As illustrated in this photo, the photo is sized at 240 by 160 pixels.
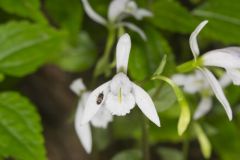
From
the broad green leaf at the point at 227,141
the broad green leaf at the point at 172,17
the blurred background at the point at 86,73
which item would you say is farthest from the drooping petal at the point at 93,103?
the broad green leaf at the point at 227,141

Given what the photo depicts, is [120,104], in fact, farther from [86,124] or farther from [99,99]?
[86,124]

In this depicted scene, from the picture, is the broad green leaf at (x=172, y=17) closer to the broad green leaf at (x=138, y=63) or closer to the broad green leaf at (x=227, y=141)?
the broad green leaf at (x=138, y=63)

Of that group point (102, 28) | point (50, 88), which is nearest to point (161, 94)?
point (102, 28)

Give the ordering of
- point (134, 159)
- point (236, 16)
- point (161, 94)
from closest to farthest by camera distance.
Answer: point (161, 94), point (236, 16), point (134, 159)

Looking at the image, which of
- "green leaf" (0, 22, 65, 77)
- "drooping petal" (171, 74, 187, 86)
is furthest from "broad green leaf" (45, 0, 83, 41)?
"drooping petal" (171, 74, 187, 86)

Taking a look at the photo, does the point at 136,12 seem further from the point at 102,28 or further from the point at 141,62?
the point at 102,28
